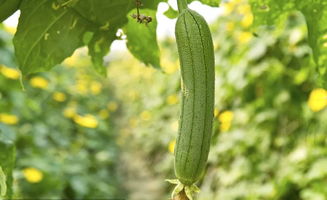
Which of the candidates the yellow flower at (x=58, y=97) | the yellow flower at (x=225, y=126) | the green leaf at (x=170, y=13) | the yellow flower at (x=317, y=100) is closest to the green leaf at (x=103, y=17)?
the green leaf at (x=170, y=13)

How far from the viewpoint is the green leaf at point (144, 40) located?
1.27 meters

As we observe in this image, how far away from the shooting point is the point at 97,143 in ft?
20.4

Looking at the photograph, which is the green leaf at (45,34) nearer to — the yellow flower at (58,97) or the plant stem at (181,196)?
the plant stem at (181,196)

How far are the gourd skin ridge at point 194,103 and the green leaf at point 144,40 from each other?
336 millimetres

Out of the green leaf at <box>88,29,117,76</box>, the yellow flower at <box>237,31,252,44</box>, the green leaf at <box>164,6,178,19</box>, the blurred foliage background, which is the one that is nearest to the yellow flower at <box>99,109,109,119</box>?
the blurred foliage background

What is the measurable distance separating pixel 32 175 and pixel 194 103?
335cm

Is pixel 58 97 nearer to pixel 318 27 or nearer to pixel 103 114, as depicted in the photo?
pixel 103 114

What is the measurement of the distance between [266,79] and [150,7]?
2.65m

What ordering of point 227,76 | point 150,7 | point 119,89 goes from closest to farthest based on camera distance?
1. point 150,7
2. point 227,76
3. point 119,89

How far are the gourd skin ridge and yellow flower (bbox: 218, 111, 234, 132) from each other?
3.06m

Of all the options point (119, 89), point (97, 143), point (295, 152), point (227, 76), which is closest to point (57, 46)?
point (295, 152)

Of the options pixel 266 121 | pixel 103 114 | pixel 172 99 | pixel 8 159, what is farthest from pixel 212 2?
pixel 103 114

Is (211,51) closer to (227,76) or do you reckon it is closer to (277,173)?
(277,173)

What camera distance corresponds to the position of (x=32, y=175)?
13.1 feet
